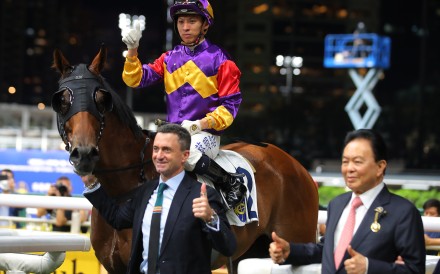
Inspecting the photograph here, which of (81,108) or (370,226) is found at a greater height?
(81,108)

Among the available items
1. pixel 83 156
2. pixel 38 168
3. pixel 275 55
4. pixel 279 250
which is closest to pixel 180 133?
pixel 83 156

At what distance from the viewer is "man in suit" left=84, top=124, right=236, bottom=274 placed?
12.0 ft

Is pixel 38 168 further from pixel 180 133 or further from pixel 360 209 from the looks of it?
pixel 360 209

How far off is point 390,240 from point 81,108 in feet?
6.53

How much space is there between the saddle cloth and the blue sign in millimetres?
8000

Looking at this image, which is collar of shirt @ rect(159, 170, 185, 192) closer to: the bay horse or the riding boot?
the bay horse

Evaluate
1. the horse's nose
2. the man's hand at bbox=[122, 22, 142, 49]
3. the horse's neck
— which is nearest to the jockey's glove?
the horse's neck

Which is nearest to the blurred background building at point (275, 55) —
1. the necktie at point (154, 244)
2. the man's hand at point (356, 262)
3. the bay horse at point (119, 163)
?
the bay horse at point (119, 163)

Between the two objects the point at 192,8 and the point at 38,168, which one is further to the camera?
the point at 38,168

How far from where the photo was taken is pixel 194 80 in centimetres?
495

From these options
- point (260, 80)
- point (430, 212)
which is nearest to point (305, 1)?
point (260, 80)

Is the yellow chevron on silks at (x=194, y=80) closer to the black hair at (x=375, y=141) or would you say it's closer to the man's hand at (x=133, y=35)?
the man's hand at (x=133, y=35)

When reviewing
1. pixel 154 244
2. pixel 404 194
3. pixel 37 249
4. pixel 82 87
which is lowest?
pixel 404 194

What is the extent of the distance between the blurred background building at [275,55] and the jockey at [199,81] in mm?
31942
